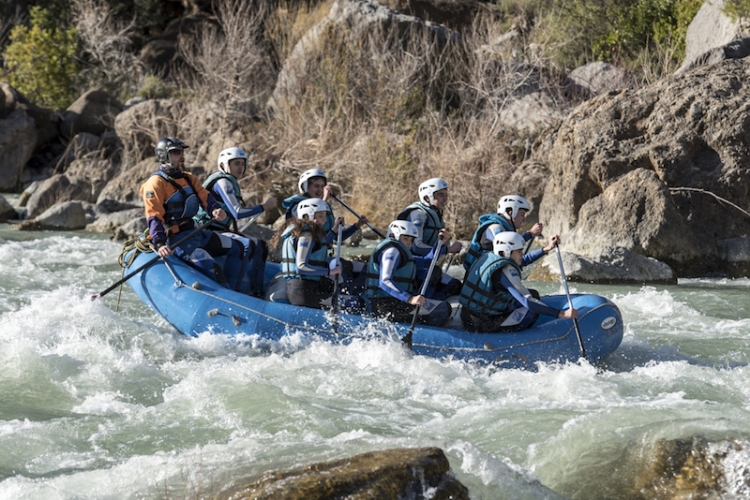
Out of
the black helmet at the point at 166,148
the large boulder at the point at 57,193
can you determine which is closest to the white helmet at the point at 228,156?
the black helmet at the point at 166,148

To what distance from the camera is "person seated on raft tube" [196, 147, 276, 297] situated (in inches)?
346

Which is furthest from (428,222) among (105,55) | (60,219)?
(105,55)

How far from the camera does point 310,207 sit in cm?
778

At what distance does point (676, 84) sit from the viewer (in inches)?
558

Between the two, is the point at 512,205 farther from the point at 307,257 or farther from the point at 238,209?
the point at 238,209

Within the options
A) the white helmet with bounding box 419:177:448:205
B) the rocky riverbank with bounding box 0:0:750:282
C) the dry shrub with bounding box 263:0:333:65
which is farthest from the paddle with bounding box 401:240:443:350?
the dry shrub with bounding box 263:0:333:65

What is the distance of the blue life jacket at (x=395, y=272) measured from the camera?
7590mm

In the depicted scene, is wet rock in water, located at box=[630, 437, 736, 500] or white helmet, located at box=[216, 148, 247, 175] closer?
wet rock in water, located at box=[630, 437, 736, 500]

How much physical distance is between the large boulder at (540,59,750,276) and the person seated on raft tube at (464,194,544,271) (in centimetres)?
495

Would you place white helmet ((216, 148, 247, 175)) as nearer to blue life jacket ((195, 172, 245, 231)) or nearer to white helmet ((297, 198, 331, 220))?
blue life jacket ((195, 172, 245, 231))

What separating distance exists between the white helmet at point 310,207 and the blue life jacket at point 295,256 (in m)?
0.12

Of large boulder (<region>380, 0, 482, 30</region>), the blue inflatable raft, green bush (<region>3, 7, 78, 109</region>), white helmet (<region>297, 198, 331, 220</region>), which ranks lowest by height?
the blue inflatable raft

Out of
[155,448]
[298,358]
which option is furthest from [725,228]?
[155,448]

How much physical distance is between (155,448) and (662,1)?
61.7 ft
